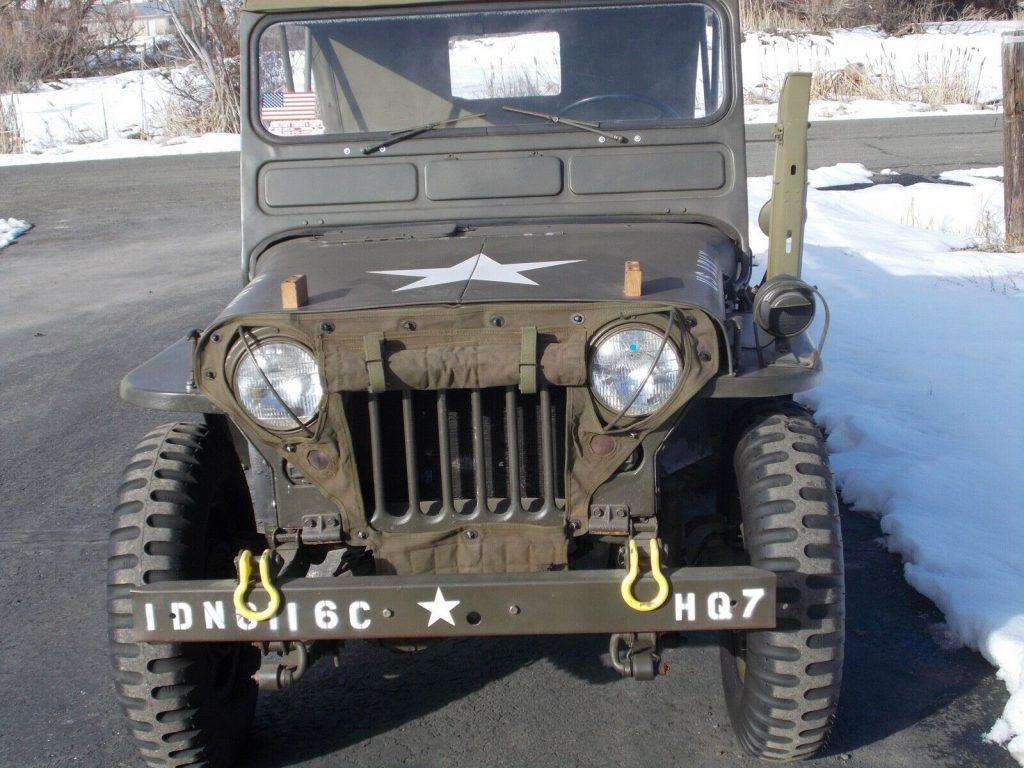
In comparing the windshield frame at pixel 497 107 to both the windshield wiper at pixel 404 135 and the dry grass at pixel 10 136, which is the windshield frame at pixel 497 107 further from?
the dry grass at pixel 10 136

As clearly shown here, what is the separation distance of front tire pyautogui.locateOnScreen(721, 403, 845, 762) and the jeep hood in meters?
0.41

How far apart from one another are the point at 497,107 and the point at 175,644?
197cm

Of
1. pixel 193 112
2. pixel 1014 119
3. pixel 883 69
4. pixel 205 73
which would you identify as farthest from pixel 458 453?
pixel 883 69

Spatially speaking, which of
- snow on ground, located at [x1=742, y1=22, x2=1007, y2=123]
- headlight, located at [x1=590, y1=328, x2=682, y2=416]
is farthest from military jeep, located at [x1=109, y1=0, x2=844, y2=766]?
snow on ground, located at [x1=742, y1=22, x2=1007, y2=123]

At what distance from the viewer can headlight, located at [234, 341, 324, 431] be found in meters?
2.59

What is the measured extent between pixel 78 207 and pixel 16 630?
10678 millimetres

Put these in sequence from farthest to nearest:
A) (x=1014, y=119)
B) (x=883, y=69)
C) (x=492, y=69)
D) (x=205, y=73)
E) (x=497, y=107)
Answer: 1. (x=883, y=69)
2. (x=205, y=73)
3. (x=1014, y=119)
4. (x=492, y=69)
5. (x=497, y=107)

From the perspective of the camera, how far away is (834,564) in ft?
8.75

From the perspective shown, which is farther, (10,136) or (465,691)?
(10,136)

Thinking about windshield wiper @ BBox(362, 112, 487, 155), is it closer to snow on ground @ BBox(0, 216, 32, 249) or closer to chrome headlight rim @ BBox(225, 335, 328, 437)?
chrome headlight rim @ BBox(225, 335, 328, 437)

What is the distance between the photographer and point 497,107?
12.3ft

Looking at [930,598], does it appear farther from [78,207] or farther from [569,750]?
[78,207]

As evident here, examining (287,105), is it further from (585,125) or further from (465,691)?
(465,691)

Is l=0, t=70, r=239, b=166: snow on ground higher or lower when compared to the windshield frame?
lower
